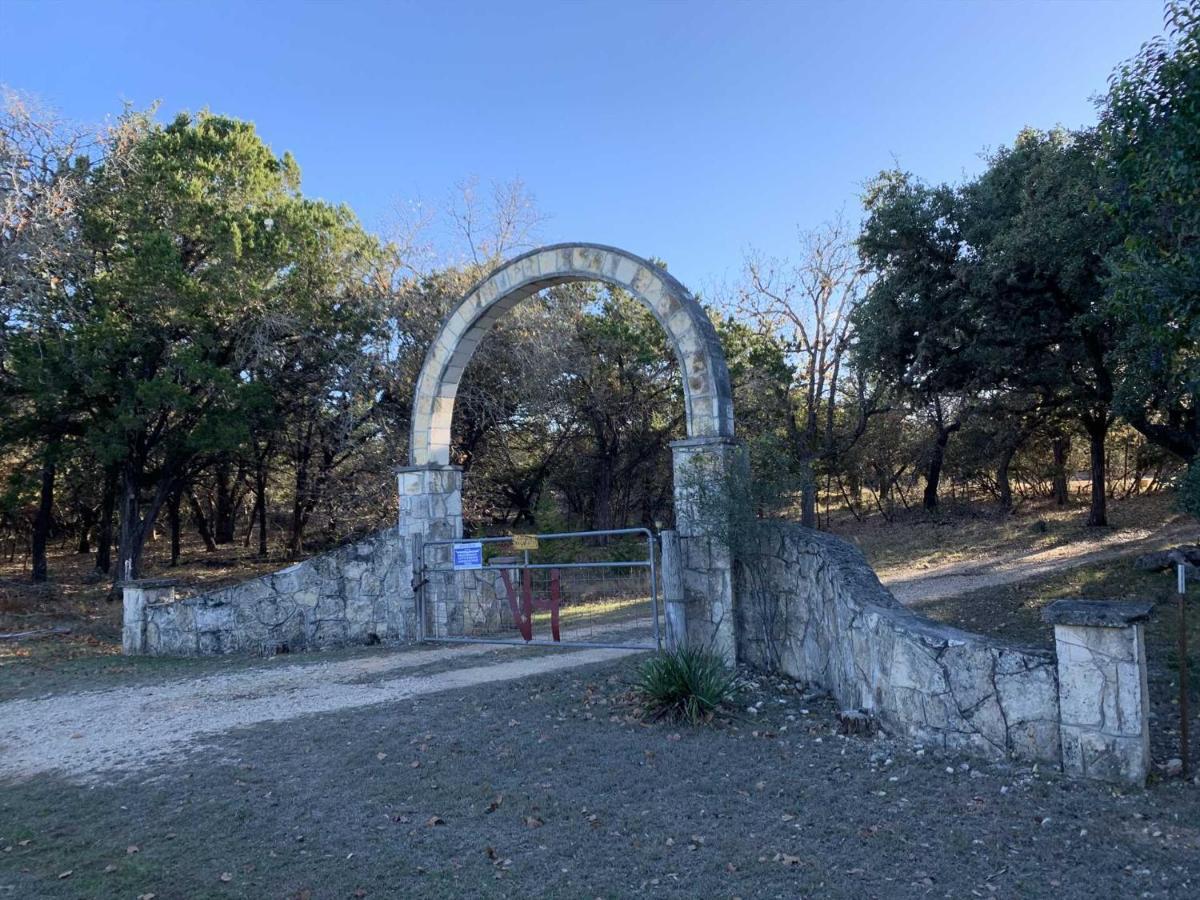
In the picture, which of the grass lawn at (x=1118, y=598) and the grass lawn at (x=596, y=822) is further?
the grass lawn at (x=1118, y=598)

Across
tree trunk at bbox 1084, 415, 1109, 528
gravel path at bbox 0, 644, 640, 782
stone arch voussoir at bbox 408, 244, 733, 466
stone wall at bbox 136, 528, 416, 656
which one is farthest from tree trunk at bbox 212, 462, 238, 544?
tree trunk at bbox 1084, 415, 1109, 528

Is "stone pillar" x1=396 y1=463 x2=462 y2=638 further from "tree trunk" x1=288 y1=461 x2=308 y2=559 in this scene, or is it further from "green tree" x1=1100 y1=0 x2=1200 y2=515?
"tree trunk" x1=288 y1=461 x2=308 y2=559

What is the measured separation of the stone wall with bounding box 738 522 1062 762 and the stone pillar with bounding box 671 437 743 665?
0.79 feet

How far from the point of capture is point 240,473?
84.4ft

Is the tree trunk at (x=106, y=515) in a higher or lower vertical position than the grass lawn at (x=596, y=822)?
higher

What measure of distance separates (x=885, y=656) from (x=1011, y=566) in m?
11.6

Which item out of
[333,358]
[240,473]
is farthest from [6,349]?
[240,473]

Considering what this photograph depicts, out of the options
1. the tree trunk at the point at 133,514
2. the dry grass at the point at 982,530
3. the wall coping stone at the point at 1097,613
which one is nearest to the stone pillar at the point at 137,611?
the tree trunk at the point at 133,514

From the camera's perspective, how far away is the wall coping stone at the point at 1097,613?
4.42m

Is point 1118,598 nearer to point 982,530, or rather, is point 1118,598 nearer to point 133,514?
point 982,530

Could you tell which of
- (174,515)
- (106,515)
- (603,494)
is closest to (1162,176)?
(603,494)

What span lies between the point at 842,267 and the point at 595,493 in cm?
921

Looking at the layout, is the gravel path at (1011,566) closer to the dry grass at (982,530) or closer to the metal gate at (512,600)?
the dry grass at (982,530)

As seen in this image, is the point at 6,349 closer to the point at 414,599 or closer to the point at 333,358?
the point at 333,358
